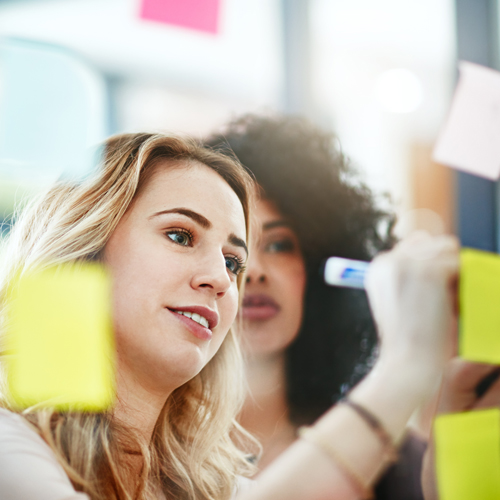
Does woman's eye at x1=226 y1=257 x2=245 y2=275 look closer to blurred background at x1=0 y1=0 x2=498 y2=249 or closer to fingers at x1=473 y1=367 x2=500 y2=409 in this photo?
blurred background at x1=0 y1=0 x2=498 y2=249

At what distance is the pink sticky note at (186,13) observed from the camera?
0.64m

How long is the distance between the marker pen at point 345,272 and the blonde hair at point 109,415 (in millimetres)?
150

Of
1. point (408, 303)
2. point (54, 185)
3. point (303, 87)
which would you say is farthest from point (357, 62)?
point (54, 185)

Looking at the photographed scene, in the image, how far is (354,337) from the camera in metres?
0.68

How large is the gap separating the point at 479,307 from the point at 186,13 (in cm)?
61

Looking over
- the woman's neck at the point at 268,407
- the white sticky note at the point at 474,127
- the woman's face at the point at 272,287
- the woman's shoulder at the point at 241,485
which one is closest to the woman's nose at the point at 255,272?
the woman's face at the point at 272,287

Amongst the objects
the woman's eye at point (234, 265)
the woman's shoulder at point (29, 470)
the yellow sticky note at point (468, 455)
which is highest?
the woman's eye at point (234, 265)

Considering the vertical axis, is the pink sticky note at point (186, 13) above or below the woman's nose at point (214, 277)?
above

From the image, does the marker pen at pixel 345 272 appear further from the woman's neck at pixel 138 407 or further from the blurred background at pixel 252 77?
the woman's neck at pixel 138 407

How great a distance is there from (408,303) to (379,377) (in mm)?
114

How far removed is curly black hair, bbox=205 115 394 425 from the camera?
651mm

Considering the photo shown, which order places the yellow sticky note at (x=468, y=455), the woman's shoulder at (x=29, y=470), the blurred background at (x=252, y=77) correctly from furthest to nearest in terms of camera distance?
the yellow sticky note at (x=468, y=455), the blurred background at (x=252, y=77), the woman's shoulder at (x=29, y=470)

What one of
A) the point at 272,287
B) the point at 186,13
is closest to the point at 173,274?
the point at 272,287

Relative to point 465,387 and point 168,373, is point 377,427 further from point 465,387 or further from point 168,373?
point 168,373
